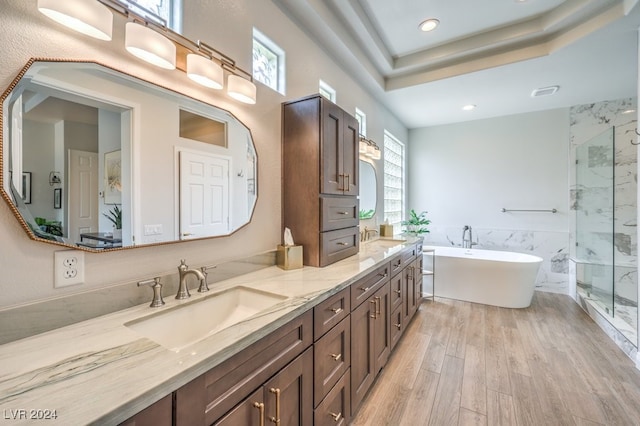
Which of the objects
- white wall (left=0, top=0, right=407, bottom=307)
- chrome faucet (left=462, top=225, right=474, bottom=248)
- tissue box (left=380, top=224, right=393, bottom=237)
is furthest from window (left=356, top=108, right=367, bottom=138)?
chrome faucet (left=462, top=225, right=474, bottom=248)

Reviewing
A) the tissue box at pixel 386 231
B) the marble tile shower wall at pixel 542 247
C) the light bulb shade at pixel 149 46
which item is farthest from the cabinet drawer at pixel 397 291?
the marble tile shower wall at pixel 542 247

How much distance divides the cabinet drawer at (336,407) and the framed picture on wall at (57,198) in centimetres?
127

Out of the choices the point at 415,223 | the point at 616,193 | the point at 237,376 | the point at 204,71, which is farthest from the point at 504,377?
the point at 616,193

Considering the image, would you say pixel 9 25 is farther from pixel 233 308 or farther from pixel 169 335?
pixel 233 308

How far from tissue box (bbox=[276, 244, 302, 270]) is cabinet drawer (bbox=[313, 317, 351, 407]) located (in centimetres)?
46

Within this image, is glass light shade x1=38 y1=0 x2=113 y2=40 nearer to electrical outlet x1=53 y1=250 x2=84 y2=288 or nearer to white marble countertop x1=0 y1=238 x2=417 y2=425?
electrical outlet x1=53 y1=250 x2=84 y2=288

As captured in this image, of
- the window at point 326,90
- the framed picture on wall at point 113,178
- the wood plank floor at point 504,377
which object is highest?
the window at point 326,90

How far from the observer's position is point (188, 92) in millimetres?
1314

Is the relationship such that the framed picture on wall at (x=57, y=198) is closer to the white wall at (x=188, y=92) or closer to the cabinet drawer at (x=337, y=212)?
the white wall at (x=188, y=92)

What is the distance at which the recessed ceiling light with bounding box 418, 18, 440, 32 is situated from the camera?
7.89 feet

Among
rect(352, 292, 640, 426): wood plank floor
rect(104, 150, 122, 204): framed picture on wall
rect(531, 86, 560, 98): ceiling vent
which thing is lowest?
rect(352, 292, 640, 426): wood plank floor

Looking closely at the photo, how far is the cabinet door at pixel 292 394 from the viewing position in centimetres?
94

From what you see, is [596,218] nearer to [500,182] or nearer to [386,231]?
[500,182]

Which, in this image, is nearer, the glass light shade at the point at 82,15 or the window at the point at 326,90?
the glass light shade at the point at 82,15
